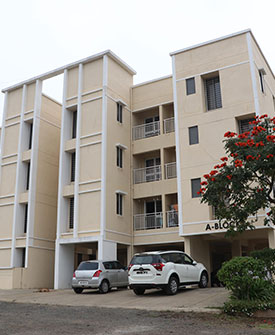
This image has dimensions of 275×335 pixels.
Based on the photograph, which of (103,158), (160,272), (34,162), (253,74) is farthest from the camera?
(34,162)

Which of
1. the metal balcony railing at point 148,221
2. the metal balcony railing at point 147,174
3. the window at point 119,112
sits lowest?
the metal balcony railing at point 148,221

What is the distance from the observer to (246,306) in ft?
34.7

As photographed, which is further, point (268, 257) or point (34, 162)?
point (34, 162)

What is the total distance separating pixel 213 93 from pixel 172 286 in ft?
39.2

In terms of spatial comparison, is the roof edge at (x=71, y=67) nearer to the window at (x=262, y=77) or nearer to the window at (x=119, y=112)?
the window at (x=119, y=112)

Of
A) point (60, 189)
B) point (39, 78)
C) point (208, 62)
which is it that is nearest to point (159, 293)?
point (60, 189)

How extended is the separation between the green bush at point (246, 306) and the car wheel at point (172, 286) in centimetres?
466

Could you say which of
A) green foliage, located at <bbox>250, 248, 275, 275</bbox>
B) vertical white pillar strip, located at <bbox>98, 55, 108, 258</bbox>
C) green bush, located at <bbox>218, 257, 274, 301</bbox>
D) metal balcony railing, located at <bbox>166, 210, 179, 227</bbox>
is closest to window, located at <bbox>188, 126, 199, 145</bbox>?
metal balcony railing, located at <bbox>166, 210, 179, 227</bbox>

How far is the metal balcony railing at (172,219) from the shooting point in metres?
23.9

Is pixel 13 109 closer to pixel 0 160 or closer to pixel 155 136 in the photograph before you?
pixel 0 160

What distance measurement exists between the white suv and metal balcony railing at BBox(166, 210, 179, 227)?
7089mm

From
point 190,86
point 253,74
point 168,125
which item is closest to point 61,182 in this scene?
point 168,125

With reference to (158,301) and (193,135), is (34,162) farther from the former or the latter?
(158,301)

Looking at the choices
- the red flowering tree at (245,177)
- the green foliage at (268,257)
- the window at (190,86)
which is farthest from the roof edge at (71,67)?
the green foliage at (268,257)
